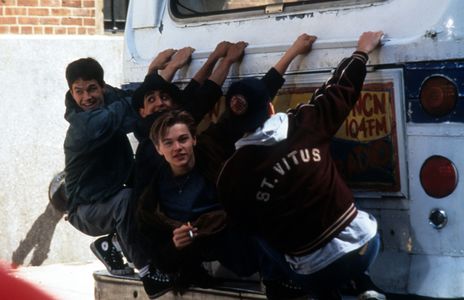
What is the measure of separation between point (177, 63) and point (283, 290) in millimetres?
1397

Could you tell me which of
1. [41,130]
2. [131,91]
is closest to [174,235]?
[131,91]

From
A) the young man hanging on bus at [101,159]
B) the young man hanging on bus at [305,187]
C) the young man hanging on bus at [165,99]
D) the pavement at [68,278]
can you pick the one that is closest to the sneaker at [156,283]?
the young man hanging on bus at [165,99]

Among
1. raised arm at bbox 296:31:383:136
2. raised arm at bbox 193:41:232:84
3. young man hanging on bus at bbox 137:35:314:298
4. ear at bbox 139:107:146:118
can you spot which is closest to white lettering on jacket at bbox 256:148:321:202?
raised arm at bbox 296:31:383:136

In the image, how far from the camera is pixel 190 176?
5.07m

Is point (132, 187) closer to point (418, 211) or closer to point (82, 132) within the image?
point (82, 132)

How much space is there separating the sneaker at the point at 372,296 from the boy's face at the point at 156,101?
4.71 ft

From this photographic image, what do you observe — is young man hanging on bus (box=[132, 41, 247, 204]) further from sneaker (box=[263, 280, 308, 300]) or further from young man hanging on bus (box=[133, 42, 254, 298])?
sneaker (box=[263, 280, 308, 300])

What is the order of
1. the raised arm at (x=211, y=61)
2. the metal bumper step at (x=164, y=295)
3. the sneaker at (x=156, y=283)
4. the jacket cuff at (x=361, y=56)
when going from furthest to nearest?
the raised arm at (x=211, y=61) → the sneaker at (x=156, y=283) → the metal bumper step at (x=164, y=295) → the jacket cuff at (x=361, y=56)

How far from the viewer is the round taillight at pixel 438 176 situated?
4.45m

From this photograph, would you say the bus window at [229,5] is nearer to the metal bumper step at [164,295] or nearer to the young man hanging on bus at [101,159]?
the young man hanging on bus at [101,159]

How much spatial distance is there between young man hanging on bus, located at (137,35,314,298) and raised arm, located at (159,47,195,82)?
441 mm

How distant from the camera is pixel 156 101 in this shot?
5332mm

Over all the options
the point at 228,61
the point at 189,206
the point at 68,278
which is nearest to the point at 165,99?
the point at 228,61

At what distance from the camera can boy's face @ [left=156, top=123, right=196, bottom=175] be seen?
16.4ft
